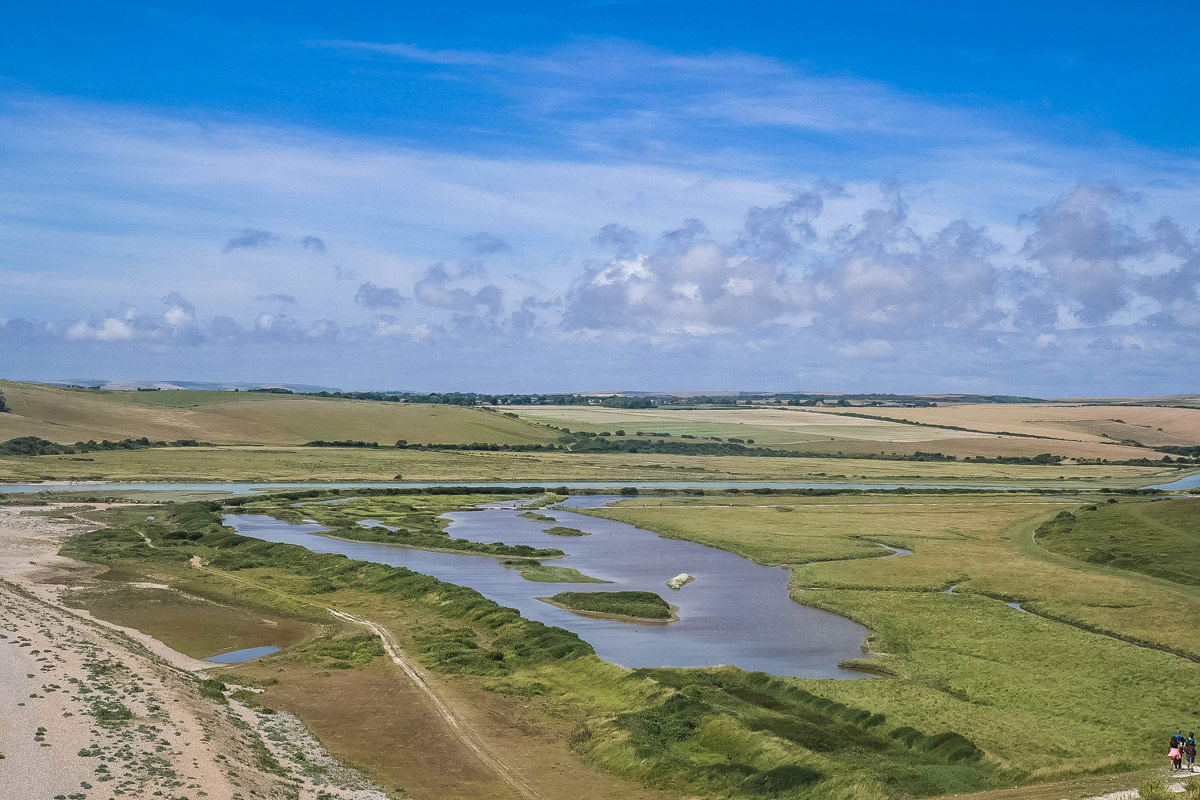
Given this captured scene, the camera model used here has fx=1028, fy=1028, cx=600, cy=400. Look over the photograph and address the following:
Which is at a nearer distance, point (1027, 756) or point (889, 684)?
point (1027, 756)

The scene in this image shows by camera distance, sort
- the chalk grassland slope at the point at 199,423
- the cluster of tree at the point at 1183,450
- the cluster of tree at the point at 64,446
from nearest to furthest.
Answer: the cluster of tree at the point at 64,446 → the chalk grassland slope at the point at 199,423 → the cluster of tree at the point at 1183,450

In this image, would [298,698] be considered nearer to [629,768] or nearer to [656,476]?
[629,768]

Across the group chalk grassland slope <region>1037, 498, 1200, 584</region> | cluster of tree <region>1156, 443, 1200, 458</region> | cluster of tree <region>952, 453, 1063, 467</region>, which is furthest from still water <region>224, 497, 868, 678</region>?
cluster of tree <region>1156, 443, 1200, 458</region>

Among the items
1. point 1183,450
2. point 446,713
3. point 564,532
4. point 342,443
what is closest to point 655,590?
point 446,713

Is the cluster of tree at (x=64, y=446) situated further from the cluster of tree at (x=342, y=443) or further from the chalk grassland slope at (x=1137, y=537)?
the chalk grassland slope at (x=1137, y=537)

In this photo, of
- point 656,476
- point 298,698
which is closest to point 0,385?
point 656,476

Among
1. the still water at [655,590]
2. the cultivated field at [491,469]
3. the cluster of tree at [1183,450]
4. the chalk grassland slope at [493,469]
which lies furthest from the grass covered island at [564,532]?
the cluster of tree at [1183,450]
